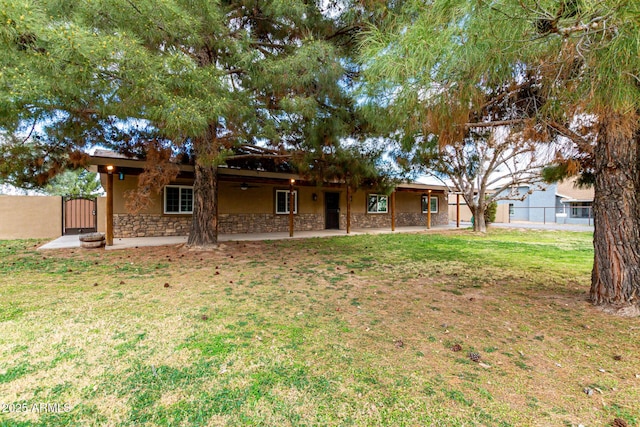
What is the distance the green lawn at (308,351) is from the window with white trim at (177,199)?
576 cm

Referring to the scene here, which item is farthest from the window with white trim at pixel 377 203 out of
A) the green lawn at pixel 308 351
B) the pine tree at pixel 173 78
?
the green lawn at pixel 308 351

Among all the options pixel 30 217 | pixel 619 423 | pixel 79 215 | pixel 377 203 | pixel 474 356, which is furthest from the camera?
pixel 377 203

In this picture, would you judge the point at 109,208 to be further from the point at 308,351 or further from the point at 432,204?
the point at 432,204

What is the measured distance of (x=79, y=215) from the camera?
39.3 ft

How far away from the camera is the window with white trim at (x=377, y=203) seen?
16.0 m

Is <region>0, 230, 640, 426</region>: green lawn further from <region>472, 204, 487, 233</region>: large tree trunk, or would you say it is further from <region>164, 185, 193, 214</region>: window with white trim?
<region>472, 204, 487, 233</region>: large tree trunk

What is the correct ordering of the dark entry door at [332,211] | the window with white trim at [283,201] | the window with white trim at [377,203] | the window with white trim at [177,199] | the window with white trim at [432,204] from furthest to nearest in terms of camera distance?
the window with white trim at [432,204] → the window with white trim at [377,203] → the dark entry door at [332,211] → the window with white trim at [283,201] → the window with white trim at [177,199]

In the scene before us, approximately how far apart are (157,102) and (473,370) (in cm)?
508

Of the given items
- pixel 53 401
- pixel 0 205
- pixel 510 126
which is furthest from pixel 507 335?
pixel 0 205

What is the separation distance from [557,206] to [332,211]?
2187 centimetres

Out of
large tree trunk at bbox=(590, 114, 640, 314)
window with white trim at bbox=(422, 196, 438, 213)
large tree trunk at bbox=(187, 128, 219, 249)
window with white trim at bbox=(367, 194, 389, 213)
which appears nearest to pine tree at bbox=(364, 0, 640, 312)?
large tree trunk at bbox=(590, 114, 640, 314)

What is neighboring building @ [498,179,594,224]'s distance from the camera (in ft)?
75.7

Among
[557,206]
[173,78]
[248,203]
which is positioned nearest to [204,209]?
[248,203]

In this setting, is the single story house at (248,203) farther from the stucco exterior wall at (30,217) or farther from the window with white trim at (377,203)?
the stucco exterior wall at (30,217)
